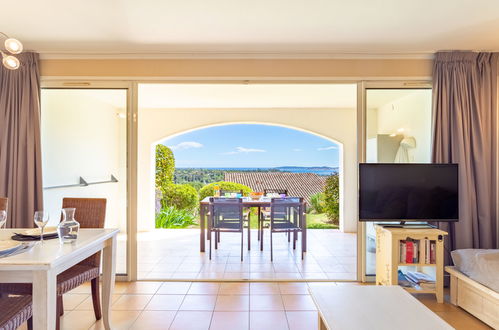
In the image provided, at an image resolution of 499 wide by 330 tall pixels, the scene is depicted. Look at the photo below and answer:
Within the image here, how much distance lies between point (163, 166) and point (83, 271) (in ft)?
15.3

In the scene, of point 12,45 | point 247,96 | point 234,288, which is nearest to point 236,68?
point 247,96

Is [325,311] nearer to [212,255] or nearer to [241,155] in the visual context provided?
[212,255]

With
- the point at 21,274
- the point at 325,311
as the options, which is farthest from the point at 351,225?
the point at 21,274

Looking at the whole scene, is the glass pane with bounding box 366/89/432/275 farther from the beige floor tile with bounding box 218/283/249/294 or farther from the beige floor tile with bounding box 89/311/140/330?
the beige floor tile with bounding box 89/311/140/330

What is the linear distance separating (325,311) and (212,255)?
9.54ft

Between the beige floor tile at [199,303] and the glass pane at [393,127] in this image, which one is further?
the glass pane at [393,127]

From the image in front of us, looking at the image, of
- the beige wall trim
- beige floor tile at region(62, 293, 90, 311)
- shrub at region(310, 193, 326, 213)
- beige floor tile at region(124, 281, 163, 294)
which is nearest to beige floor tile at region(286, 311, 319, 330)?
beige floor tile at region(124, 281, 163, 294)

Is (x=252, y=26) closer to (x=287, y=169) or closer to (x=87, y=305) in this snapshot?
(x=87, y=305)

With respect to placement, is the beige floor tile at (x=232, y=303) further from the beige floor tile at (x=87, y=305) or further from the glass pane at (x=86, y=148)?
the glass pane at (x=86, y=148)

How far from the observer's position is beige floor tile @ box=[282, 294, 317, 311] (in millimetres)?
2725

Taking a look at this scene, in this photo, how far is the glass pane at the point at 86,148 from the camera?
11.2 feet

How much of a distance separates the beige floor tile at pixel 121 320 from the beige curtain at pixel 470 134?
3.14m

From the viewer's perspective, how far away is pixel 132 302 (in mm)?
2854

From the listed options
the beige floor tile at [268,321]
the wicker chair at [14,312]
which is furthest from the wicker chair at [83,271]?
the beige floor tile at [268,321]
